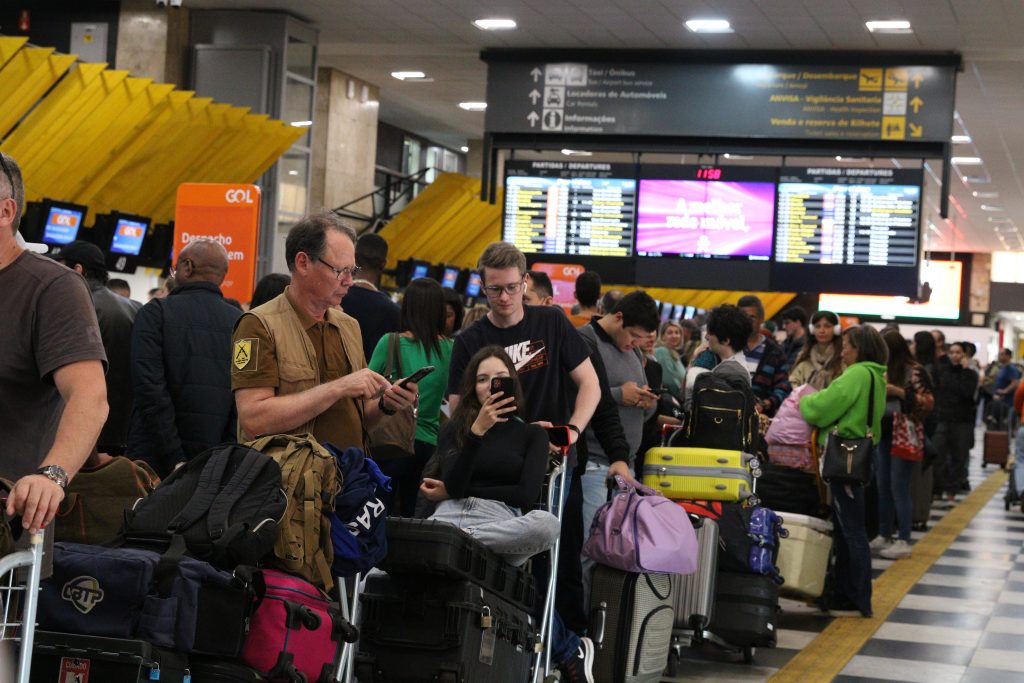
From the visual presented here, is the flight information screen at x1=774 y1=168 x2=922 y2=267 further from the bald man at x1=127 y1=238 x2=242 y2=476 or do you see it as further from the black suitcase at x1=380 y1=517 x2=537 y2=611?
the black suitcase at x1=380 y1=517 x2=537 y2=611

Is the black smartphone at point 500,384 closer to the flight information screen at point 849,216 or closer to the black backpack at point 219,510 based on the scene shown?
the black backpack at point 219,510

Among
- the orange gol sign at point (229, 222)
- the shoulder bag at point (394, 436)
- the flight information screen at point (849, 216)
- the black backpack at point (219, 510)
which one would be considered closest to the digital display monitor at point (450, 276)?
the flight information screen at point (849, 216)

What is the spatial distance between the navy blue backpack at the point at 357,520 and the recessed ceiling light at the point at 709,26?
8749 mm

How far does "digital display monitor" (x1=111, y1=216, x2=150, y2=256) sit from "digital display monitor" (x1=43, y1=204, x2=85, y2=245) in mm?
671

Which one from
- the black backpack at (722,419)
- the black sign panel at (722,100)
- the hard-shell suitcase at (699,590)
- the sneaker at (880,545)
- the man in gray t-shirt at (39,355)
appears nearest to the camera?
the man in gray t-shirt at (39,355)

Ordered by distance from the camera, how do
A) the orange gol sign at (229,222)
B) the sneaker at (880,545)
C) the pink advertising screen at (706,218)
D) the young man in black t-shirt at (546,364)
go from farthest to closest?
the pink advertising screen at (706,218) < the sneaker at (880,545) < the orange gol sign at (229,222) < the young man in black t-shirt at (546,364)

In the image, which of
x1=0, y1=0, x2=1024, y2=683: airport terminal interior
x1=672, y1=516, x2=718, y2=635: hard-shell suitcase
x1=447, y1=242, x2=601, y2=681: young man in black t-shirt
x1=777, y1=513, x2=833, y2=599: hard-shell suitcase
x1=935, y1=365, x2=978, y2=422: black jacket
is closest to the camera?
x1=447, y1=242, x2=601, y2=681: young man in black t-shirt

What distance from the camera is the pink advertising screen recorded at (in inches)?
468

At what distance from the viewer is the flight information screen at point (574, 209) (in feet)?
40.1

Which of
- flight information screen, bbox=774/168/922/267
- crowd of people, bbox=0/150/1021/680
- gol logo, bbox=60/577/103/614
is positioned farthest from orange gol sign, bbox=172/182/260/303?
gol logo, bbox=60/577/103/614

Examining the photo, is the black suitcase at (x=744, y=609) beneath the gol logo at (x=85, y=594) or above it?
beneath

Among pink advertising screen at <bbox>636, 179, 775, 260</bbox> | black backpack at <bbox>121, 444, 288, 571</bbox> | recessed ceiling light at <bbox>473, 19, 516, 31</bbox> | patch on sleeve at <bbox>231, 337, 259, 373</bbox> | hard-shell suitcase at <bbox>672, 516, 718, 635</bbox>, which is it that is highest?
recessed ceiling light at <bbox>473, 19, 516, 31</bbox>

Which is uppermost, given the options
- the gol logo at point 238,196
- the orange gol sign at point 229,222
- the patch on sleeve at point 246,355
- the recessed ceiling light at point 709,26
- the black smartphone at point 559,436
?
the recessed ceiling light at point 709,26

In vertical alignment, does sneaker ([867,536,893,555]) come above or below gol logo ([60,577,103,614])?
below
